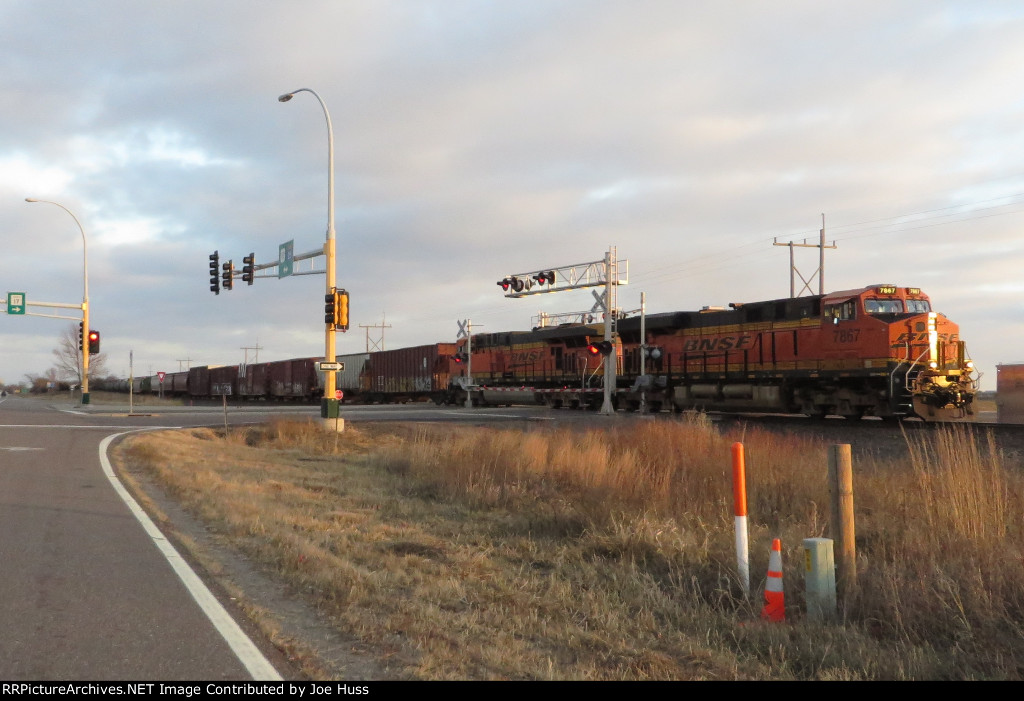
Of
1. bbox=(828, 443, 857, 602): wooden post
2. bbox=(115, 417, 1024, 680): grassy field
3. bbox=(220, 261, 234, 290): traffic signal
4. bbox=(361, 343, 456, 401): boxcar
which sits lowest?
bbox=(115, 417, 1024, 680): grassy field

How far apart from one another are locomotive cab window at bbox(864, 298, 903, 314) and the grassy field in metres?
9.90

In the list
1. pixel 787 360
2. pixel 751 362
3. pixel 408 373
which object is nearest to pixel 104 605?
pixel 787 360

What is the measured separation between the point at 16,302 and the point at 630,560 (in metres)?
43.5

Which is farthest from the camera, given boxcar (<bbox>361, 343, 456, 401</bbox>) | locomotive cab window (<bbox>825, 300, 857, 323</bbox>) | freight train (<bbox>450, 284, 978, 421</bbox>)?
boxcar (<bbox>361, 343, 456, 401</bbox>)

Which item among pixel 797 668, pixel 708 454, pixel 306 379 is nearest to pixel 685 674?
pixel 797 668

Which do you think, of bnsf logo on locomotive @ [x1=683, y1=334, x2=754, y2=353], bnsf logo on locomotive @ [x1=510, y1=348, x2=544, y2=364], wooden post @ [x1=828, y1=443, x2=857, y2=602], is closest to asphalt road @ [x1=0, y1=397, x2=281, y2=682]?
wooden post @ [x1=828, y1=443, x2=857, y2=602]

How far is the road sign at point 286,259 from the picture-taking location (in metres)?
26.8

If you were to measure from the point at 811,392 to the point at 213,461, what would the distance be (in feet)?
56.6

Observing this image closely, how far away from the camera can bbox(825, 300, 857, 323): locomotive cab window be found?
22.6 metres

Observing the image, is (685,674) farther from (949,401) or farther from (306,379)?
(306,379)

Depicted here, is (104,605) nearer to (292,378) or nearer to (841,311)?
(841,311)

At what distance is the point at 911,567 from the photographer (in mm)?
6414

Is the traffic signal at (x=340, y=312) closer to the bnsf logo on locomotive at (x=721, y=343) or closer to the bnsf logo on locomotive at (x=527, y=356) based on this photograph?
the bnsf logo on locomotive at (x=721, y=343)

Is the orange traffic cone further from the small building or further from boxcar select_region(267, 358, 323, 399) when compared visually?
boxcar select_region(267, 358, 323, 399)
